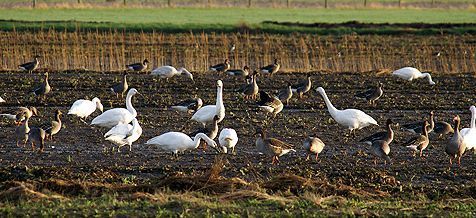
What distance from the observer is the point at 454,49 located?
38.1m

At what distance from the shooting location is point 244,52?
3550cm

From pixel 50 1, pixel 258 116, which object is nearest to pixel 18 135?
pixel 258 116

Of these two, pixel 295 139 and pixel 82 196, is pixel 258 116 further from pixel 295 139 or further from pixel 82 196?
pixel 82 196

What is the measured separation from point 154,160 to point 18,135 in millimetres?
2805

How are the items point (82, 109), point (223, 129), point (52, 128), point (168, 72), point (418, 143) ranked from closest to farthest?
point (418, 143) < point (223, 129) < point (52, 128) < point (82, 109) < point (168, 72)

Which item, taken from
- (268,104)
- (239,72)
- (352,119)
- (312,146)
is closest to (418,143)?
(312,146)

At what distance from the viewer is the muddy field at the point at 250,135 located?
13.5 m

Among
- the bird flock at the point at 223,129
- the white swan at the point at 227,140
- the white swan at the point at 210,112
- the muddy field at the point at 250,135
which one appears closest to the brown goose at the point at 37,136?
the bird flock at the point at 223,129

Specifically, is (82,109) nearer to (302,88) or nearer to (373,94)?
(302,88)

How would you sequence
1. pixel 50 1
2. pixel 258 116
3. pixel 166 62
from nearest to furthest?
pixel 258 116 → pixel 166 62 → pixel 50 1

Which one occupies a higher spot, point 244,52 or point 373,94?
point 373,94

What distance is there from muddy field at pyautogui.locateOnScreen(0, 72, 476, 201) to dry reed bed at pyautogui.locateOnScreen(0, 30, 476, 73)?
10.1ft

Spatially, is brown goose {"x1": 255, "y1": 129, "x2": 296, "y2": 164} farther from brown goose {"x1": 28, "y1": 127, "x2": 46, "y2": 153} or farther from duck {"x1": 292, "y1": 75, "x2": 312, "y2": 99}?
duck {"x1": 292, "y1": 75, "x2": 312, "y2": 99}

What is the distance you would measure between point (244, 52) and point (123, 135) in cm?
2011
